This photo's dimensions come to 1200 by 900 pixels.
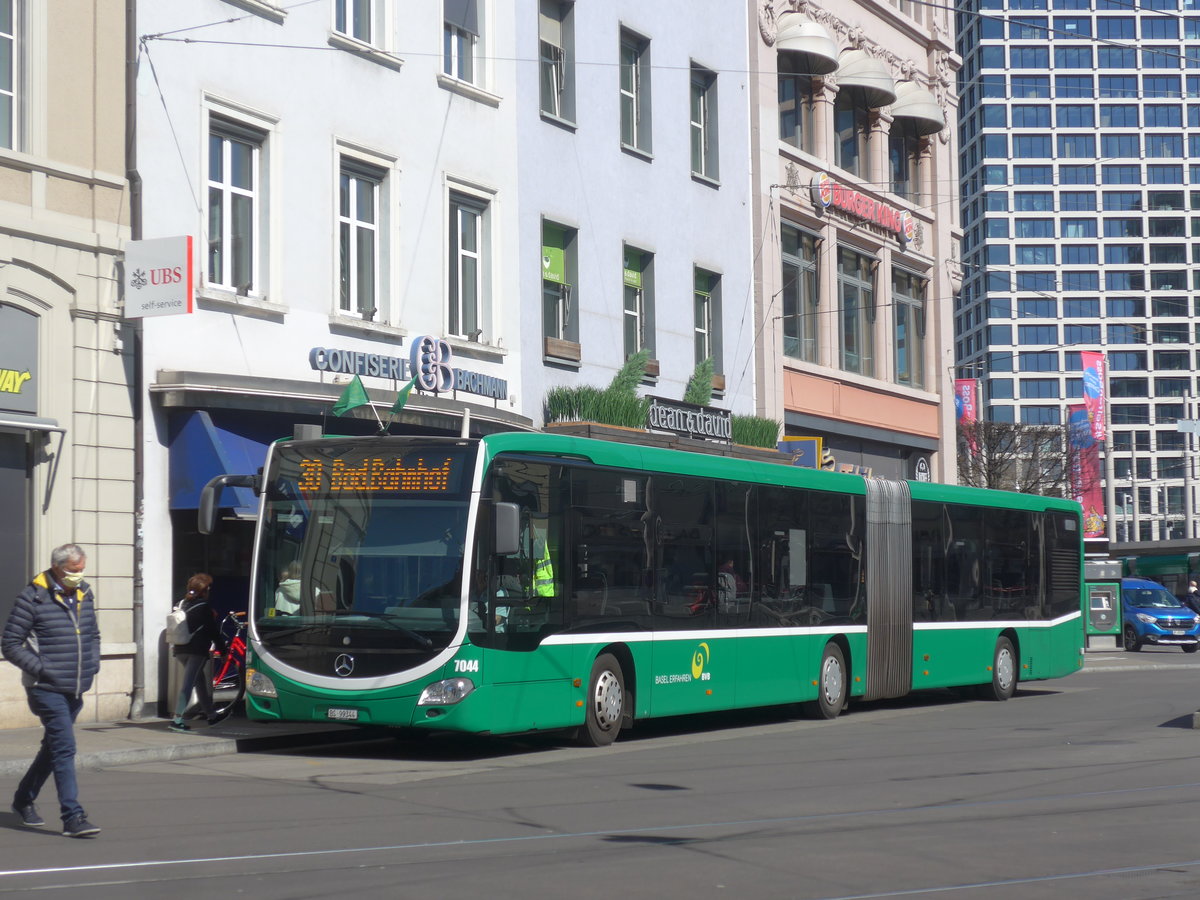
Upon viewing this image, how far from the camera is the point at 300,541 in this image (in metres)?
14.7

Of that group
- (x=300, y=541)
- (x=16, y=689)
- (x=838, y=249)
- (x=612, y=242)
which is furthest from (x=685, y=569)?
(x=838, y=249)

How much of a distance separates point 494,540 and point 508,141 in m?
A: 11.5

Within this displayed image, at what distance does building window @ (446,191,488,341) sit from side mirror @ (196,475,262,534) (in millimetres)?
8386

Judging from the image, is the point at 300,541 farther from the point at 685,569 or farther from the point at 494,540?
the point at 685,569

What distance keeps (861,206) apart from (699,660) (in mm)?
19522

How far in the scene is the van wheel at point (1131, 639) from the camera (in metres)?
43.1

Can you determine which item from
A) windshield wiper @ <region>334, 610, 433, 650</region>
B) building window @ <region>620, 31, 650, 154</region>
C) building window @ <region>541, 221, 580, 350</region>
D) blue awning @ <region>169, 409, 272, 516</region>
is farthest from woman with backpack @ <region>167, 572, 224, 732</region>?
building window @ <region>620, 31, 650, 154</region>

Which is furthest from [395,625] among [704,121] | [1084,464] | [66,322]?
[1084,464]

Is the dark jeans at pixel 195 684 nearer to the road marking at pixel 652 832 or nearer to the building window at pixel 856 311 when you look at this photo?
→ the road marking at pixel 652 832

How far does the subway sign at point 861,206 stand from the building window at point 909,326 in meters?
1.02

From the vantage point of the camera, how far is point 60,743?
9.48m

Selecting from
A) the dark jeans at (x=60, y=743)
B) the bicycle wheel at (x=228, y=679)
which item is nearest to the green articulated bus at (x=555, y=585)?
the bicycle wheel at (x=228, y=679)

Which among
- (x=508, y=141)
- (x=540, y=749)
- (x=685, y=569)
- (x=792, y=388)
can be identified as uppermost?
(x=508, y=141)

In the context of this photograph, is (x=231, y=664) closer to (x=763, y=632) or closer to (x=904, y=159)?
(x=763, y=632)
